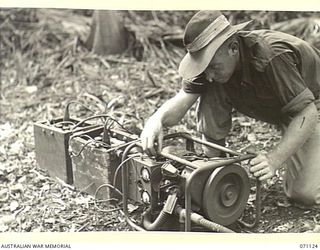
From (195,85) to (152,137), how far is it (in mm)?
212

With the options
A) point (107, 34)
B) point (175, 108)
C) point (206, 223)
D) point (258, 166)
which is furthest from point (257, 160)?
point (107, 34)

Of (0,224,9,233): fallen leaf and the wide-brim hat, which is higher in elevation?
the wide-brim hat

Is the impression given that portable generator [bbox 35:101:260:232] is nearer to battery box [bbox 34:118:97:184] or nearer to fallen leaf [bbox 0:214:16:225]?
battery box [bbox 34:118:97:184]

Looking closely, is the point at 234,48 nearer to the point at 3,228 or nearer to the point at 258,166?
the point at 258,166

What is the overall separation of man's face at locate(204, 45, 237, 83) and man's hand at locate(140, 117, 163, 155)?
0.17m

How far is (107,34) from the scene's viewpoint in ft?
7.25

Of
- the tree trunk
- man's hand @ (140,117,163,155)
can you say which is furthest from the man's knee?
the tree trunk

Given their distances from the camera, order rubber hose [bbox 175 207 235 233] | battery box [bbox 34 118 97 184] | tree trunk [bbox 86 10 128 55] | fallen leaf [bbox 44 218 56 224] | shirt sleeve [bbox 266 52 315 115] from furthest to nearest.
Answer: tree trunk [bbox 86 10 128 55] < battery box [bbox 34 118 97 184] < fallen leaf [bbox 44 218 56 224] < shirt sleeve [bbox 266 52 315 115] < rubber hose [bbox 175 207 235 233]

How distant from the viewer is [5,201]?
58.9 inches

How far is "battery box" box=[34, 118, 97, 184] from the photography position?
1532 millimetres

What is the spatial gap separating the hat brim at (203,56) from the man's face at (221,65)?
3 cm

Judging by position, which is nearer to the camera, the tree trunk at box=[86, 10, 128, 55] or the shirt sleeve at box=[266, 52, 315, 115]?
the shirt sleeve at box=[266, 52, 315, 115]
